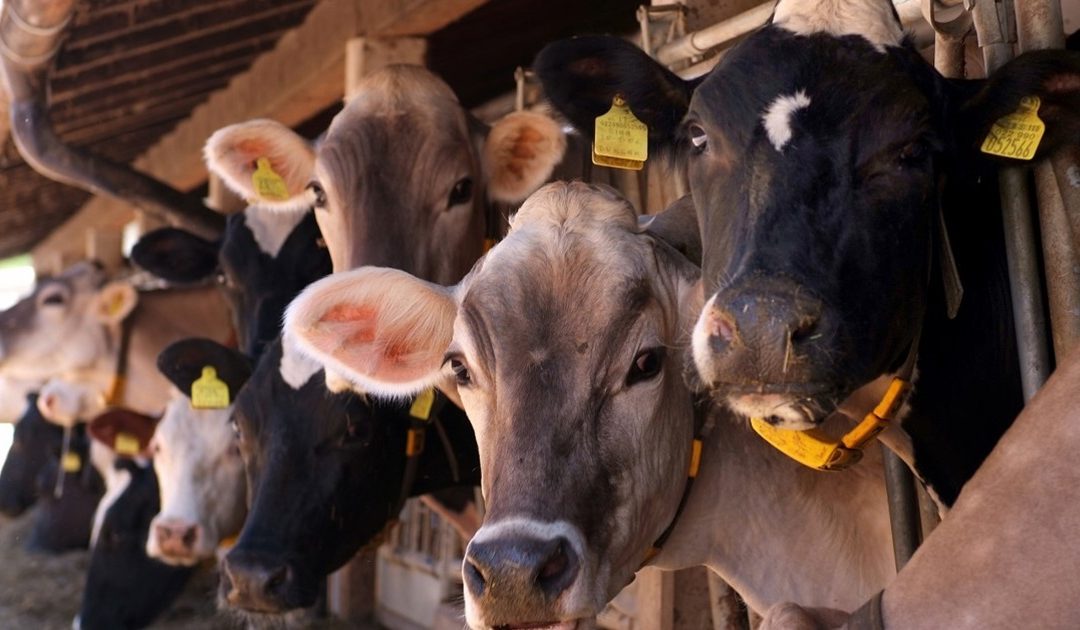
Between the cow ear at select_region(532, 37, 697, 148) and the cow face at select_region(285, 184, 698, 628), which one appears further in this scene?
the cow ear at select_region(532, 37, 697, 148)

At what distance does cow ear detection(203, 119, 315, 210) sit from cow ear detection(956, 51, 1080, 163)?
9.45 feet

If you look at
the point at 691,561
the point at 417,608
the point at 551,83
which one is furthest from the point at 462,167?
the point at 417,608

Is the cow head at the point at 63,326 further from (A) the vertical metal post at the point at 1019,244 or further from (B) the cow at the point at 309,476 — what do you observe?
(A) the vertical metal post at the point at 1019,244

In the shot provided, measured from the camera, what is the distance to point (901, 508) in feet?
11.1

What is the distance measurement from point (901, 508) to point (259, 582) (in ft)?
7.09

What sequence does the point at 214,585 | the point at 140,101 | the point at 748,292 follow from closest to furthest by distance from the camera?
the point at 748,292
the point at 214,585
the point at 140,101

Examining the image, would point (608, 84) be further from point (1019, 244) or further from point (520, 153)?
point (520, 153)

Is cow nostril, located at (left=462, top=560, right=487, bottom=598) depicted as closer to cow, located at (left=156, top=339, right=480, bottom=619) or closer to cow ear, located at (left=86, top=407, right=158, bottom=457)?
cow, located at (left=156, top=339, right=480, bottom=619)

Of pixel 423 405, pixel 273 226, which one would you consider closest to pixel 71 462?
pixel 273 226

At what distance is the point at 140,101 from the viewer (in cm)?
1023

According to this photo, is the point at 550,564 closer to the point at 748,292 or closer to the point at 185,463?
the point at 748,292

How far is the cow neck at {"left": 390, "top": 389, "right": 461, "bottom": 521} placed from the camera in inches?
184

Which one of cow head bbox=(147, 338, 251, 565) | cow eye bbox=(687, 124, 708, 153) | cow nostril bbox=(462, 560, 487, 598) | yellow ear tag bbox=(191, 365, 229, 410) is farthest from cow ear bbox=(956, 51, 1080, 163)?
cow head bbox=(147, 338, 251, 565)

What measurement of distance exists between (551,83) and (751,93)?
78cm
